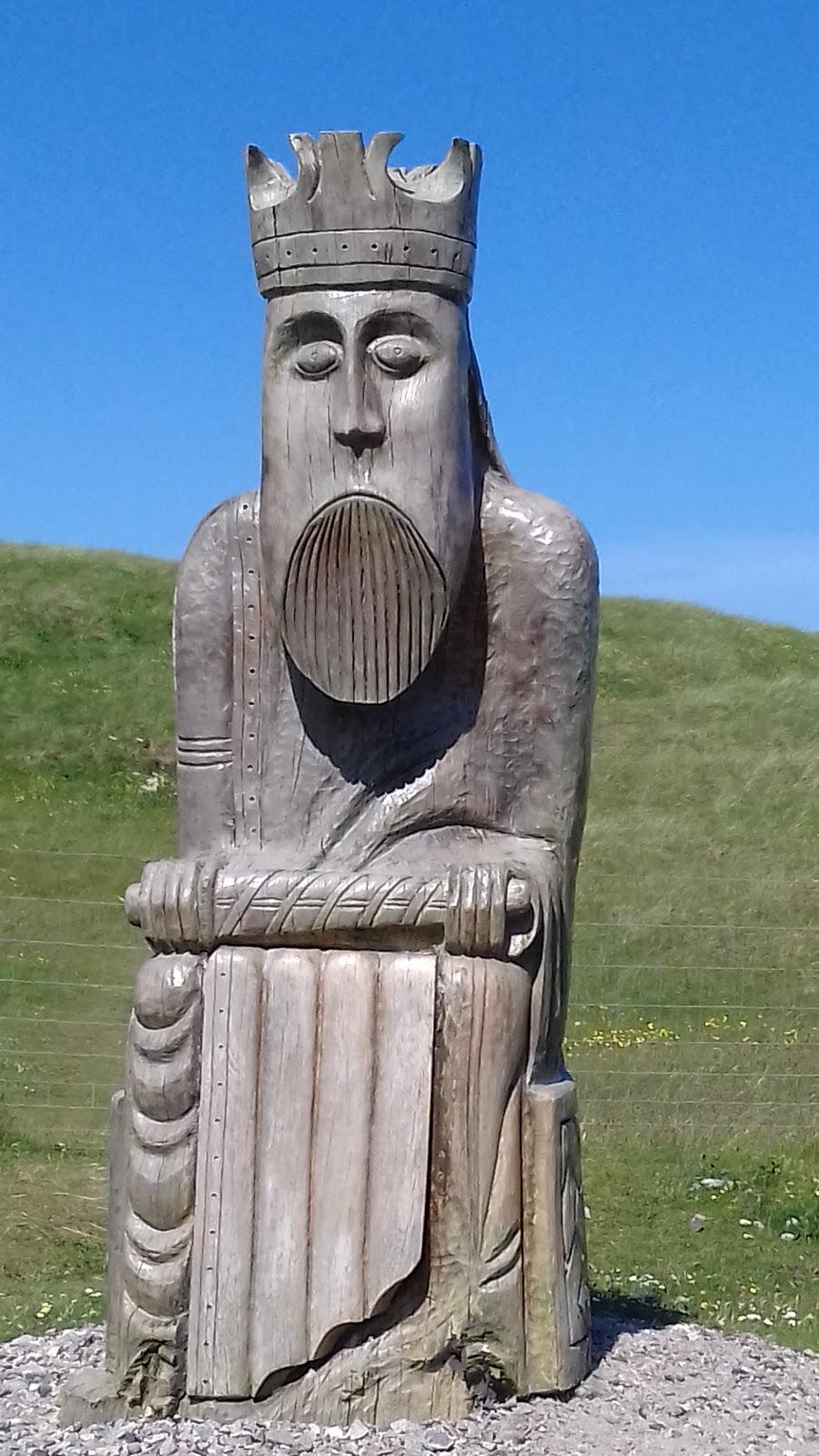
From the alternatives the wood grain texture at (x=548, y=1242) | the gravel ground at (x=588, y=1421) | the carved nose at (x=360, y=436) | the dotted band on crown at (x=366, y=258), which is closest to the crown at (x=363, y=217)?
the dotted band on crown at (x=366, y=258)

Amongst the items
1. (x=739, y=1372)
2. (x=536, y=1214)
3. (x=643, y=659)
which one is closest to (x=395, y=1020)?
(x=536, y=1214)

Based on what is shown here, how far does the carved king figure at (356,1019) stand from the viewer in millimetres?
4664

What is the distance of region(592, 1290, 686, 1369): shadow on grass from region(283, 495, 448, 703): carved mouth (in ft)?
7.78

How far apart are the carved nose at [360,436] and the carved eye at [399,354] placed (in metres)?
0.18

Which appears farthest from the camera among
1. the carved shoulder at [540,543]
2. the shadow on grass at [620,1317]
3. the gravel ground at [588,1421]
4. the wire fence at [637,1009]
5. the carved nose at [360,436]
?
the wire fence at [637,1009]

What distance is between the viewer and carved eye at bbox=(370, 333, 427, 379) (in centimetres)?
472

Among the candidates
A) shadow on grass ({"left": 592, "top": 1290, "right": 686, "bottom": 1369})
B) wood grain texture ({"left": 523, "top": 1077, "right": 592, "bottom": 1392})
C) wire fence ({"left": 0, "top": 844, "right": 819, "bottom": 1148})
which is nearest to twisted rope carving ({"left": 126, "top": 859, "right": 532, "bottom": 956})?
wood grain texture ({"left": 523, "top": 1077, "right": 592, "bottom": 1392})

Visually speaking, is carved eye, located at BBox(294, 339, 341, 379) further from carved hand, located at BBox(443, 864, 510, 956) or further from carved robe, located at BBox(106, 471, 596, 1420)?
carved hand, located at BBox(443, 864, 510, 956)

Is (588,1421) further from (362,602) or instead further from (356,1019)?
(362,602)

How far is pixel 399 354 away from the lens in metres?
4.71

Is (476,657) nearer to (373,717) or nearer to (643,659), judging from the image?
(373,717)

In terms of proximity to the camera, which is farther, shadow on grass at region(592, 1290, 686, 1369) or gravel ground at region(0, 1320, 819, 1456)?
shadow on grass at region(592, 1290, 686, 1369)

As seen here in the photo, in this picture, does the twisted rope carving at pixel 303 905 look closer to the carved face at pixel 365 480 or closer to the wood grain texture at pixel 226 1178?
the wood grain texture at pixel 226 1178

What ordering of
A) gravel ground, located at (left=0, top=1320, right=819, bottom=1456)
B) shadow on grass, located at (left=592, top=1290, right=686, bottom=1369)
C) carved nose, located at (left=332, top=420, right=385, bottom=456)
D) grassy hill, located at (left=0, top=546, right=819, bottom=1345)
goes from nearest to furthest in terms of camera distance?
1. gravel ground, located at (left=0, top=1320, right=819, bottom=1456)
2. carved nose, located at (left=332, top=420, right=385, bottom=456)
3. shadow on grass, located at (left=592, top=1290, right=686, bottom=1369)
4. grassy hill, located at (left=0, top=546, right=819, bottom=1345)
